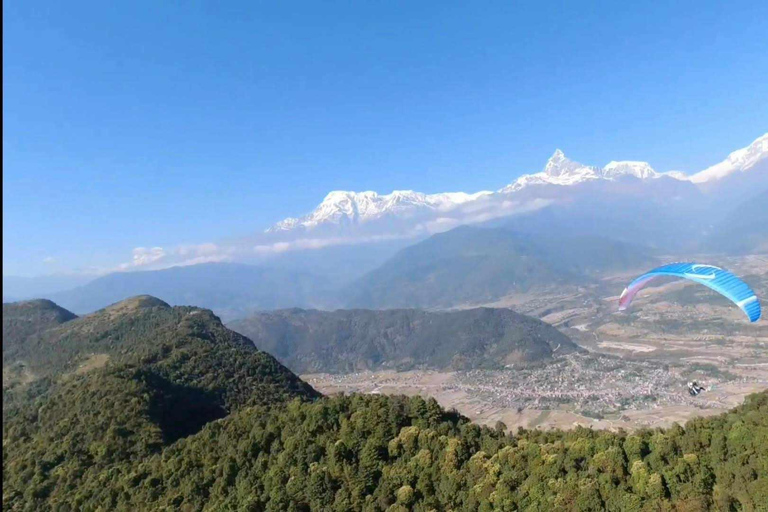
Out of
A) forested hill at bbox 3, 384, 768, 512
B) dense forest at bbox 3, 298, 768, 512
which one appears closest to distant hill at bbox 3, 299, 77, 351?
dense forest at bbox 3, 298, 768, 512

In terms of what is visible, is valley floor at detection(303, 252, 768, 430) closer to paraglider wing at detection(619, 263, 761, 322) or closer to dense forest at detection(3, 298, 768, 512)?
dense forest at detection(3, 298, 768, 512)

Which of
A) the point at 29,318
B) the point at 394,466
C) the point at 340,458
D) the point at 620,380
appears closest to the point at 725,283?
the point at 394,466

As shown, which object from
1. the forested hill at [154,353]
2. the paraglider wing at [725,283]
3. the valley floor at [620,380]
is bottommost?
the valley floor at [620,380]

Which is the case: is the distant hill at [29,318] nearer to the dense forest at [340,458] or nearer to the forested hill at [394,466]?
the dense forest at [340,458]

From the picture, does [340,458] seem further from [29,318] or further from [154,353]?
[29,318]

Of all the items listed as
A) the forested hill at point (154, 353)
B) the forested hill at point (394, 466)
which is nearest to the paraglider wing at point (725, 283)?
the forested hill at point (394, 466)

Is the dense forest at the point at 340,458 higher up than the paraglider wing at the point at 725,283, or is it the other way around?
the paraglider wing at the point at 725,283

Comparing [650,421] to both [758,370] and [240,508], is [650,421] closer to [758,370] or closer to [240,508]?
[758,370]

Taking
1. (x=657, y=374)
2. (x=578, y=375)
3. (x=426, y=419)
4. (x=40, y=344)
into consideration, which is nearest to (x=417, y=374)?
(x=578, y=375)
